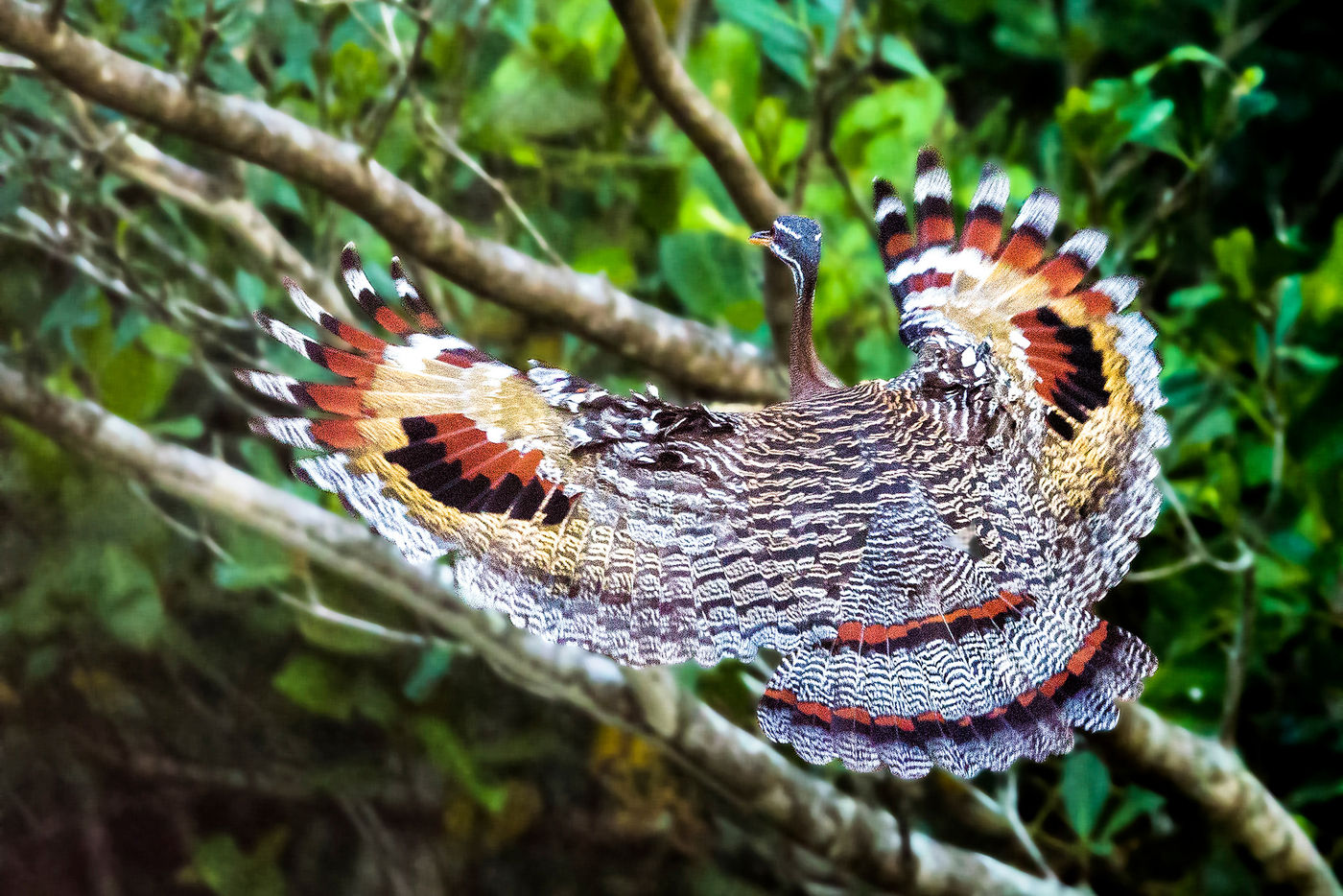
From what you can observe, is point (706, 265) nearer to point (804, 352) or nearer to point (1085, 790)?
point (804, 352)

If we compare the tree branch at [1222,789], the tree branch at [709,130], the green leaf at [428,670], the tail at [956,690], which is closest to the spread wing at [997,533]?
the tail at [956,690]

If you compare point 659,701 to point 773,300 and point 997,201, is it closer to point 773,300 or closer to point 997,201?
point 773,300

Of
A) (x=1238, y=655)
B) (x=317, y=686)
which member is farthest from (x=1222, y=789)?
(x=317, y=686)

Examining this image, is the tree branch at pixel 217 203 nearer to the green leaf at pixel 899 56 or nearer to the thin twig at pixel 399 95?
the thin twig at pixel 399 95

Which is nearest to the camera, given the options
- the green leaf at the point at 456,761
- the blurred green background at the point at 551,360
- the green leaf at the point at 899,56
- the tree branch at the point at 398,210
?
the tree branch at the point at 398,210

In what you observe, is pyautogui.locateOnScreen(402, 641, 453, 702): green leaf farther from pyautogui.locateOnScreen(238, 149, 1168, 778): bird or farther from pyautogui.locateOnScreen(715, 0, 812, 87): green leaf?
pyautogui.locateOnScreen(715, 0, 812, 87): green leaf

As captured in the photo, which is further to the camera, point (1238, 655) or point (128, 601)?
point (1238, 655)

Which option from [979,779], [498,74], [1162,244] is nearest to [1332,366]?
[1162,244]
